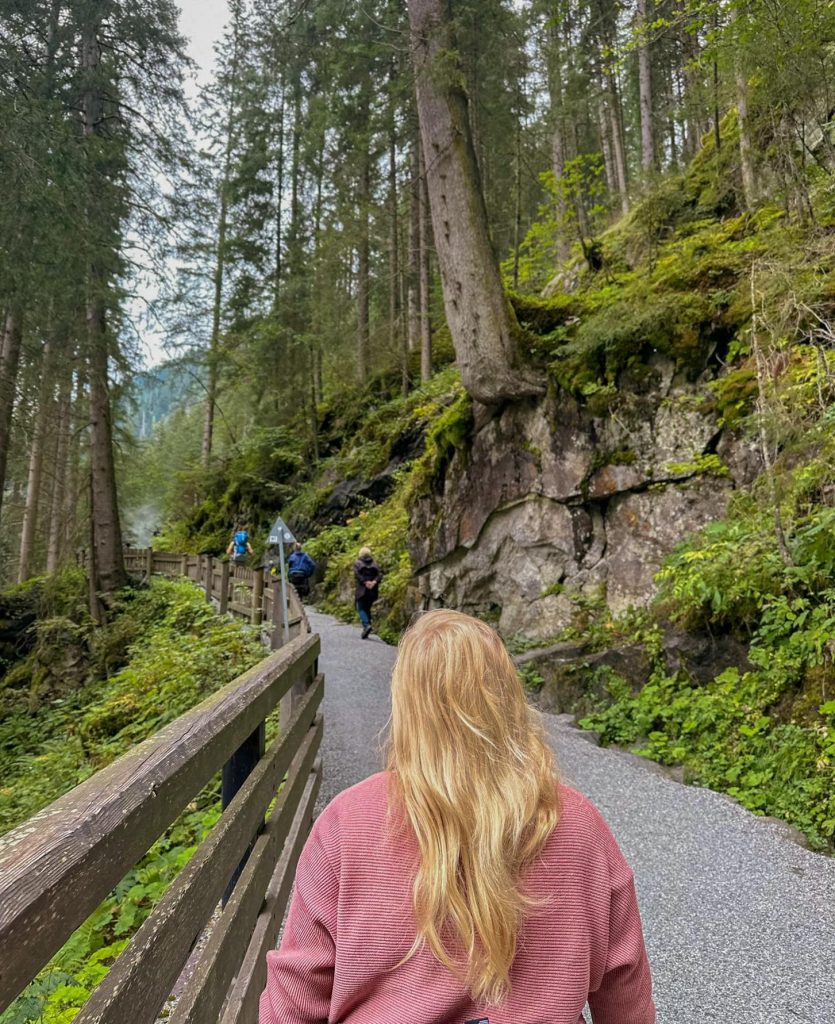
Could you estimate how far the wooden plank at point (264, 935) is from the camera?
87.0 inches

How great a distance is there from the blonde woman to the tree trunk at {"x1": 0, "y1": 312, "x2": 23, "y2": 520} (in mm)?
11917

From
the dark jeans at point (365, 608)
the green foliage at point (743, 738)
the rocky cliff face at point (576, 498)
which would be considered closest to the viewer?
the green foliage at point (743, 738)

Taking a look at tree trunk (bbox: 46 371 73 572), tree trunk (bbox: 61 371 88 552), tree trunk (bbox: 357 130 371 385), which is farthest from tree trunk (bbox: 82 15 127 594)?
tree trunk (bbox: 357 130 371 385)

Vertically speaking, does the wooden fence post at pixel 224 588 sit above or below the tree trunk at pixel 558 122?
below

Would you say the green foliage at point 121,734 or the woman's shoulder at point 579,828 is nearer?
the woman's shoulder at point 579,828

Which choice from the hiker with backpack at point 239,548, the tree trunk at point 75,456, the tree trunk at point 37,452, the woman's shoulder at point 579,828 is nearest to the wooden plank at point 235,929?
the woman's shoulder at point 579,828

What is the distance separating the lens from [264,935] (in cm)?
268

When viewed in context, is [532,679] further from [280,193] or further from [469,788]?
[280,193]

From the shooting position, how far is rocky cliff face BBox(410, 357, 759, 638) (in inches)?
301

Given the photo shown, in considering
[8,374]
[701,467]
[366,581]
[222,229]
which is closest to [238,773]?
[701,467]

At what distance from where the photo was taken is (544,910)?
4.34 feet

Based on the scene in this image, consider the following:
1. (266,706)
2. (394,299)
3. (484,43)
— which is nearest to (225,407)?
(394,299)

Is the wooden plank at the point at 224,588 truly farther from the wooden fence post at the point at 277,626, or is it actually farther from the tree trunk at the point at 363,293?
the tree trunk at the point at 363,293

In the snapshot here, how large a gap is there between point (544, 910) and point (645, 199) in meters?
12.1
